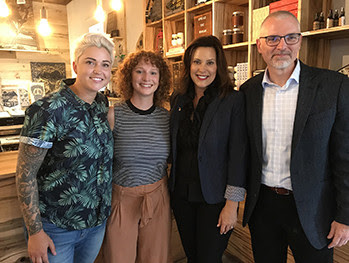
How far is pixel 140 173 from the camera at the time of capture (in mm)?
1486

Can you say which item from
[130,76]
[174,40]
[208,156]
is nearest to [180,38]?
[174,40]

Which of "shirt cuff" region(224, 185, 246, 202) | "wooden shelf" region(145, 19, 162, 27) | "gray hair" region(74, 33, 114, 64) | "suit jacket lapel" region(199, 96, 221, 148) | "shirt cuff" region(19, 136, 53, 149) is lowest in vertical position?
"shirt cuff" region(224, 185, 246, 202)

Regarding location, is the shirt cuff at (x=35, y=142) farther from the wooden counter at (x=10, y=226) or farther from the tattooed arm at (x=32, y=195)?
the wooden counter at (x=10, y=226)

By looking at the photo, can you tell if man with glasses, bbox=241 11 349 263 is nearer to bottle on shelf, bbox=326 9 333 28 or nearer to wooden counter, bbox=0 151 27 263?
bottle on shelf, bbox=326 9 333 28

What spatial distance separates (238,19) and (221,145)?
1678mm

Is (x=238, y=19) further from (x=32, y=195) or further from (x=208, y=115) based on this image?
(x=32, y=195)

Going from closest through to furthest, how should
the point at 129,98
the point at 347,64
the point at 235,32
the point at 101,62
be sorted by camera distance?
1. the point at 101,62
2. the point at 129,98
3. the point at 347,64
4. the point at 235,32

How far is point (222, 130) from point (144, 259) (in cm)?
81

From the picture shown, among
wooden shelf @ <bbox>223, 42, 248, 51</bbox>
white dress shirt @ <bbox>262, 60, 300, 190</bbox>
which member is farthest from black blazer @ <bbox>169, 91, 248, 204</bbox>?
wooden shelf @ <bbox>223, 42, 248, 51</bbox>

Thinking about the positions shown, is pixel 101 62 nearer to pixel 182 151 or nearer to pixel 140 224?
pixel 182 151

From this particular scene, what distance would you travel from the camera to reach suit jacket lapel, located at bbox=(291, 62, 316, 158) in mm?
1240

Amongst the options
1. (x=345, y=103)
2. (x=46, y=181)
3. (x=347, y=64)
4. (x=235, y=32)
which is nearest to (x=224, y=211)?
(x=345, y=103)

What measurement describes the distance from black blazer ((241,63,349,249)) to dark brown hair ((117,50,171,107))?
743 millimetres

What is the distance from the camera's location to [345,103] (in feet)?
3.87
